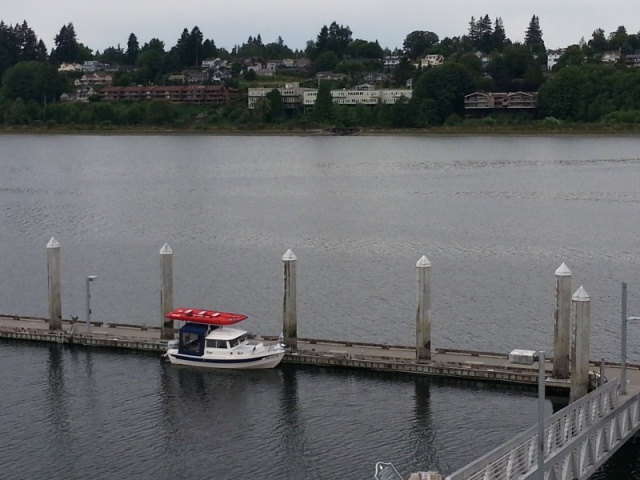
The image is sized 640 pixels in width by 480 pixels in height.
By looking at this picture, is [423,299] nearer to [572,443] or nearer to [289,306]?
[289,306]

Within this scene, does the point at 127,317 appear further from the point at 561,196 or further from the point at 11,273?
the point at 561,196

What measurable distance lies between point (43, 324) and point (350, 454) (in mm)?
17431

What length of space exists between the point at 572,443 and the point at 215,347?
1572 cm

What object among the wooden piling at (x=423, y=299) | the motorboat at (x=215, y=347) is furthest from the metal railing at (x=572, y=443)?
the motorboat at (x=215, y=347)

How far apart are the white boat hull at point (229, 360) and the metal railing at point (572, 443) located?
1226 cm

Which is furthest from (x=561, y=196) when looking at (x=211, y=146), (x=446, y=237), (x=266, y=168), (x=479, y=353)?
(x=211, y=146)

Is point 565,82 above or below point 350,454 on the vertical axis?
above

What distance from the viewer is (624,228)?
3135 inches

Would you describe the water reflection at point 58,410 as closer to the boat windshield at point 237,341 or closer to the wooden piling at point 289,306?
the boat windshield at point 237,341

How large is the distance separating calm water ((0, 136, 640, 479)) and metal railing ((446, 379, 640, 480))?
1.25m

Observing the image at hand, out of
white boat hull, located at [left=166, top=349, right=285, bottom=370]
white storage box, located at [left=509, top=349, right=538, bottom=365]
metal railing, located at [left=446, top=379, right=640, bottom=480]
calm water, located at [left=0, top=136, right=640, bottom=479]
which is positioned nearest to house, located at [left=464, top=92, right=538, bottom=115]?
calm water, located at [left=0, top=136, right=640, bottom=479]

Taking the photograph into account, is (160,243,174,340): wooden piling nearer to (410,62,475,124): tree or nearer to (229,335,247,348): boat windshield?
(229,335,247,348): boat windshield

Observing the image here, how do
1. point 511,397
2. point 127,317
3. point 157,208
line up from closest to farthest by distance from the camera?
point 511,397
point 127,317
point 157,208

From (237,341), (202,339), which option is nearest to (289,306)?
(237,341)
